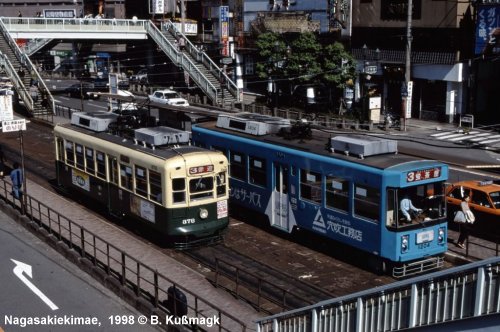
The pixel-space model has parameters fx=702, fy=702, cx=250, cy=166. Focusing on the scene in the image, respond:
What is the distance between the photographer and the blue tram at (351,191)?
17.6m

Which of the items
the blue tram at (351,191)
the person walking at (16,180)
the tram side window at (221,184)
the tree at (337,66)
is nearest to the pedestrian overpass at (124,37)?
the tree at (337,66)

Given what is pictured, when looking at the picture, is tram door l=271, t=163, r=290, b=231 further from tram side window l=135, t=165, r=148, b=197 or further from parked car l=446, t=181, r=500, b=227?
parked car l=446, t=181, r=500, b=227

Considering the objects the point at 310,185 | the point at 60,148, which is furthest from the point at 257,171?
the point at 60,148

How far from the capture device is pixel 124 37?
65.4m

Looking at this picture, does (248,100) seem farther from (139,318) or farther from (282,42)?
(139,318)

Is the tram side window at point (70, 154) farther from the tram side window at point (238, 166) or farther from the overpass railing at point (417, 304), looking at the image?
the overpass railing at point (417, 304)

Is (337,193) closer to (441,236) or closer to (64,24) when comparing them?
(441,236)

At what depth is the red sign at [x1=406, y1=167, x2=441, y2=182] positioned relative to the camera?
57.3 ft

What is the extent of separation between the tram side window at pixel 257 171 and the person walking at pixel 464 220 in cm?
586

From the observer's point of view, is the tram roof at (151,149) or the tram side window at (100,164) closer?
the tram roof at (151,149)

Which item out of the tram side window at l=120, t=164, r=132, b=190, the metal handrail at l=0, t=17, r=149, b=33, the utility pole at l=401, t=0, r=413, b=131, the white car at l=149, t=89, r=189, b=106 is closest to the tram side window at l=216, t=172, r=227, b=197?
the tram side window at l=120, t=164, r=132, b=190

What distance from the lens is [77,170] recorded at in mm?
25016

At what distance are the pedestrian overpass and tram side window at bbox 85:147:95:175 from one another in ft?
113

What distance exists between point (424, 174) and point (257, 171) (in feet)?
19.9
